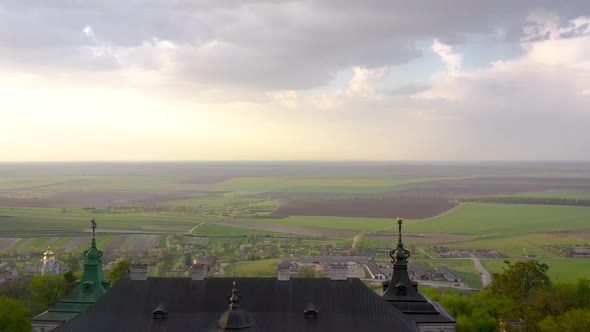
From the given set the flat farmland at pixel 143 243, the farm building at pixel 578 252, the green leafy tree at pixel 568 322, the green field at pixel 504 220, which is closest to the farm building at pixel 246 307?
the green leafy tree at pixel 568 322

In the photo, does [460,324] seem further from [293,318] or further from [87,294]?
[87,294]

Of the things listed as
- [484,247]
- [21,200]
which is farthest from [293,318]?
[21,200]

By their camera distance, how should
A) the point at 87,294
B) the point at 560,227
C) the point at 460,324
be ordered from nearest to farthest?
1. the point at 87,294
2. the point at 460,324
3. the point at 560,227

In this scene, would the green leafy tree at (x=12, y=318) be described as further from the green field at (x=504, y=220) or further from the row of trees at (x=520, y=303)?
the green field at (x=504, y=220)

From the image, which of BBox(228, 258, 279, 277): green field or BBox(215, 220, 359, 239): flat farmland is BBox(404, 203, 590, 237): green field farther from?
BBox(228, 258, 279, 277): green field

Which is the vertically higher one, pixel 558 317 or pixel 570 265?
pixel 558 317

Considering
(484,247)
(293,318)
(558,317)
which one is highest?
(293,318)

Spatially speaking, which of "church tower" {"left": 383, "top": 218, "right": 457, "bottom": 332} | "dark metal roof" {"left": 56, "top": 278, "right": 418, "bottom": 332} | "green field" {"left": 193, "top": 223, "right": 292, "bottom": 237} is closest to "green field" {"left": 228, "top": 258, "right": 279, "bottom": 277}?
"green field" {"left": 193, "top": 223, "right": 292, "bottom": 237}

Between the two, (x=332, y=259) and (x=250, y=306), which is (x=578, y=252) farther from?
(x=250, y=306)

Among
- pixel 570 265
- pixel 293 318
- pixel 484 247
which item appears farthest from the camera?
pixel 484 247
